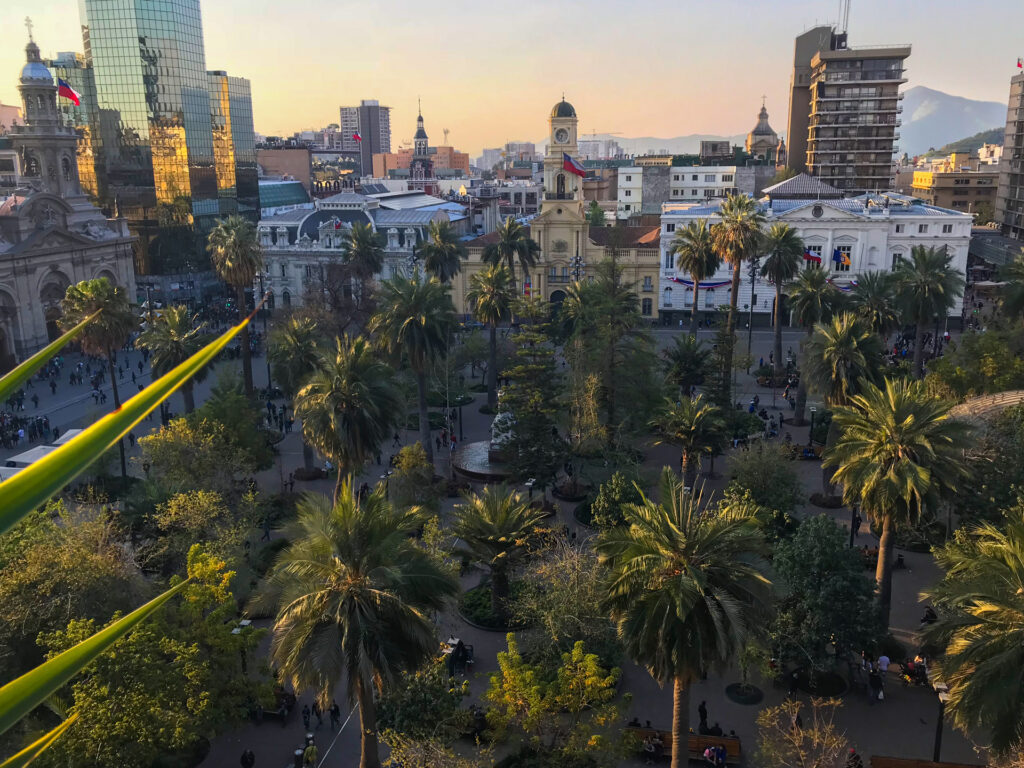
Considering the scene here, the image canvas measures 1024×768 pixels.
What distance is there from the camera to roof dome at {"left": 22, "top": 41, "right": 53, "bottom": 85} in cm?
6788

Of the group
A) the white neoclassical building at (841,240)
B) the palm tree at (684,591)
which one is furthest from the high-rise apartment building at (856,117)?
the palm tree at (684,591)

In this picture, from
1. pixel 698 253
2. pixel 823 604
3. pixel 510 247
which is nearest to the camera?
pixel 823 604

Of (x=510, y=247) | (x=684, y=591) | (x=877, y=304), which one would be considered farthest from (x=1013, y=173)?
(x=684, y=591)

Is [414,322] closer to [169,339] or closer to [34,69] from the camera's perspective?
[169,339]

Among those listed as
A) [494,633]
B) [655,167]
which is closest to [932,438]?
[494,633]

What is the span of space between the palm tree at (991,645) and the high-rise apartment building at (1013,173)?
100791mm

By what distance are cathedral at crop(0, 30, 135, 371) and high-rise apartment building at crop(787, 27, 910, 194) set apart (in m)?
87.0

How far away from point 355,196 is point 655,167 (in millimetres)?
49194

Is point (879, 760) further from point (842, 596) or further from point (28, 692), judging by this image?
point (28, 692)

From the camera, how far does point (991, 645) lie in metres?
16.9

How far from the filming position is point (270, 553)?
3203 cm

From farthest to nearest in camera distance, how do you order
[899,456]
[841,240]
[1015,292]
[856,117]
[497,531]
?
[856,117] → [841,240] → [1015,292] → [497,531] → [899,456]

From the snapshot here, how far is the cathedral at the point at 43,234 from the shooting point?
62094 millimetres

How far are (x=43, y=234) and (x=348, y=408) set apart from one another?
46682mm
